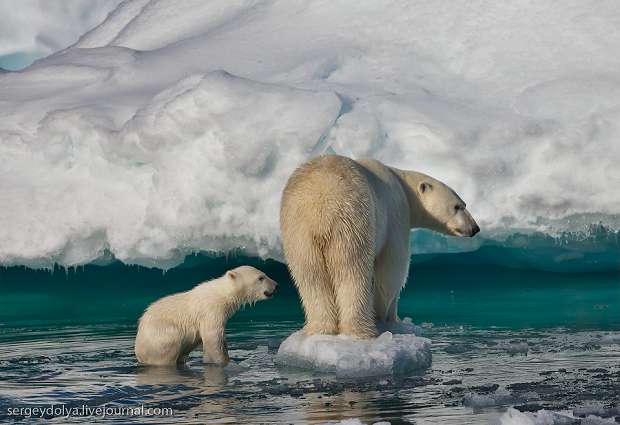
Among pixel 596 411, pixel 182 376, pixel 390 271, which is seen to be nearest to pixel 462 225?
pixel 390 271

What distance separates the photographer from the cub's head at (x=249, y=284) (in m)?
7.70

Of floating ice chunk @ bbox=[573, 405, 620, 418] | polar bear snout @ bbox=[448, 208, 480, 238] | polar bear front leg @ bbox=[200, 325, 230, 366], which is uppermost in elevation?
polar bear snout @ bbox=[448, 208, 480, 238]

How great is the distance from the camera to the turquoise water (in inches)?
208

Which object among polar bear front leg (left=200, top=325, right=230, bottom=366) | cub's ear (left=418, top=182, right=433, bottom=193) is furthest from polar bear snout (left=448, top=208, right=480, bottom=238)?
polar bear front leg (left=200, top=325, right=230, bottom=366)

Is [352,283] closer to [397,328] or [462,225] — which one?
[397,328]

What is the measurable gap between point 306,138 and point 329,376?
18.0 feet

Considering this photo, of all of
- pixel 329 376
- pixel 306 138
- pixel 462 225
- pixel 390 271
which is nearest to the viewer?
pixel 329 376

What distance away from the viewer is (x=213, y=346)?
7.39 meters

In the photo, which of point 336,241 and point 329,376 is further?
point 336,241

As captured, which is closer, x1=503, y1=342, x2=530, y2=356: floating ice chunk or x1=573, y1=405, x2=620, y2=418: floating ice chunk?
x1=573, y1=405, x2=620, y2=418: floating ice chunk

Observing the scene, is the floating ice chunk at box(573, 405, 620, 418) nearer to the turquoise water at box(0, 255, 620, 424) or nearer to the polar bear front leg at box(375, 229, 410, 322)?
the turquoise water at box(0, 255, 620, 424)

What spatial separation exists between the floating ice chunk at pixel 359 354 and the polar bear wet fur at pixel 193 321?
0.70 metres

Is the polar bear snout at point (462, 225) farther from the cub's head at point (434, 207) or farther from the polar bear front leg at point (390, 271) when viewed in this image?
the polar bear front leg at point (390, 271)

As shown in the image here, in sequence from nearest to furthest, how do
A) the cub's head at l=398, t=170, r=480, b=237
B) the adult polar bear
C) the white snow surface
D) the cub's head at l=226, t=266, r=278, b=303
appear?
the adult polar bear, the cub's head at l=226, t=266, r=278, b=303, the cub's head at l=398, t=170, r=480, b=237, the white snow surface
